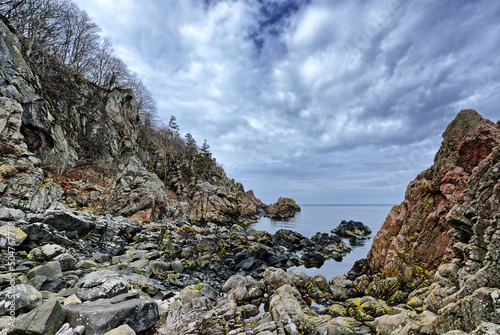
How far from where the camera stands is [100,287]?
724cm

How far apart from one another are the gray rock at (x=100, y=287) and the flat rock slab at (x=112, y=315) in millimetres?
713

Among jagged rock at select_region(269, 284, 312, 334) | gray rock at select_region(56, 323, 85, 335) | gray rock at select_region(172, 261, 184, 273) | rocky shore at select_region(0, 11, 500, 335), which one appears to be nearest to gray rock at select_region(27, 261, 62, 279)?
rocky shore at select_region(0, 11, 500, 335)

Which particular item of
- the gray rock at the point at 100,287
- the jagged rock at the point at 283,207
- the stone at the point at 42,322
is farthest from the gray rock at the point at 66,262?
the jagged rock at the point at 283,207

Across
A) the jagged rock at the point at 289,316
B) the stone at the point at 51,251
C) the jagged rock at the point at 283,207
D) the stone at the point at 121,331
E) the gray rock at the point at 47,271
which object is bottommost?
the jagged rock at the point at 289,316

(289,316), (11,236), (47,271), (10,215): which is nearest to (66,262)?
(47,271)

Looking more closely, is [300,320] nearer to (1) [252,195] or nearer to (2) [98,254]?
(2) [98,254]

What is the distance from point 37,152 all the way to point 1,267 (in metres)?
19.6

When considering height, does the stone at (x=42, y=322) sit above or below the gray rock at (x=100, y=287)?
below

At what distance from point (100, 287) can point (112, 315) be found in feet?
Answer: 7.48

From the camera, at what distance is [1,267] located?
8.90 metres

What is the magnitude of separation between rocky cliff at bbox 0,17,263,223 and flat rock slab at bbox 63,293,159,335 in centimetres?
1613

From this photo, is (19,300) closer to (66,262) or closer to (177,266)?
(66,262)

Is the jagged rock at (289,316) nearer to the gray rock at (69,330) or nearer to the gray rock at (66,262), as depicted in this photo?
the gray rock at (69,330)

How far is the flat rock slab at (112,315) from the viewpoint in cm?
535
